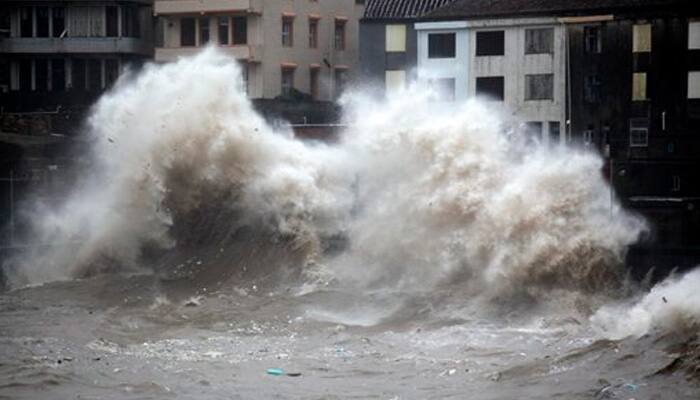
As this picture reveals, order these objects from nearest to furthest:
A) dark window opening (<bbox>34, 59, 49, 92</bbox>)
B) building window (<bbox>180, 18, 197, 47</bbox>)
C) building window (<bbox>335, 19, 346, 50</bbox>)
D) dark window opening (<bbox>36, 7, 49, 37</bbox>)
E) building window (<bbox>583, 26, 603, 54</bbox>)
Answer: building window (<bbox>583, 26, 603, 54</bbox>)
building window (<bbox>180, 18, 197, 47</bbox>)
building window (<bbox>335, 19, 346, 50</bbox>)
dark window opening (<bbox>36, 7, 49, 37</bbox>)
dark window opening (<bbox>34, 59, 49, 92</bbox>)

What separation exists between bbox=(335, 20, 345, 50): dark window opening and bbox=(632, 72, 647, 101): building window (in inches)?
445

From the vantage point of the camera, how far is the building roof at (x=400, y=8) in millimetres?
50188

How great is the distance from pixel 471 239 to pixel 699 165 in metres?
16.4

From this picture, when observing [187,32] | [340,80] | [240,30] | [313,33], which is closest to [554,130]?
[340,80]

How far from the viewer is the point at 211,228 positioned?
3509 centimetres

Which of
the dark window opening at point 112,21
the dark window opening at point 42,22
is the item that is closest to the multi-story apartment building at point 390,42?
the dark window opening at point 112,21

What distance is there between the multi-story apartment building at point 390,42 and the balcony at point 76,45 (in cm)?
863

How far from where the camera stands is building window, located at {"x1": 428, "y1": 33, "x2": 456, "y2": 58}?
49.1 metres

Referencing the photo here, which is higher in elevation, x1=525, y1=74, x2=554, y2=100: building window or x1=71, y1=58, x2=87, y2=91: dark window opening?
x1=71, y1=58, x2=87, y2=91: dark window opening

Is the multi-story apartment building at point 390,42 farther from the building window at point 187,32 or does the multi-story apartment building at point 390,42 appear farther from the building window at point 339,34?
the building window at point 187,32

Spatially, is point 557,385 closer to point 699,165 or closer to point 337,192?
point 337,192

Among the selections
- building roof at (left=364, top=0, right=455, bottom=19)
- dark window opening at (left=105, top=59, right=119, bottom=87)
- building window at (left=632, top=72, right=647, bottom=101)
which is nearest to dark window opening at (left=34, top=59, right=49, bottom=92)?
dark window opening at (left=105, top=59, right=119, bottom=87)

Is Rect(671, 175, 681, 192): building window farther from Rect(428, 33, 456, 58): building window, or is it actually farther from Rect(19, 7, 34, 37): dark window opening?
Rect(19, 7, 34, 37): dark window opening

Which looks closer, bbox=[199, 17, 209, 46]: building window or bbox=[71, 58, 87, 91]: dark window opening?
bbox=[199, 17, 209, 46]: building window
